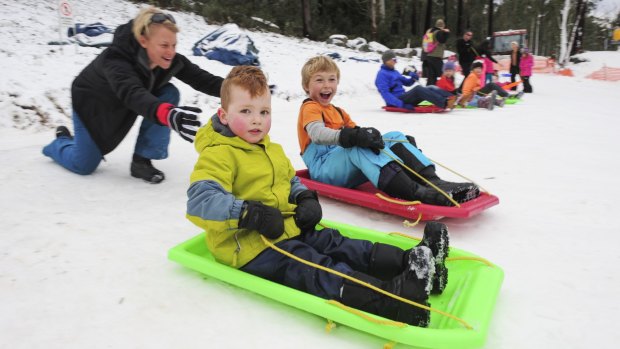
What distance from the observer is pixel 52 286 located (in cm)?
190

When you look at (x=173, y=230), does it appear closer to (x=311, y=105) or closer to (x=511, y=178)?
(x=311, y=105)

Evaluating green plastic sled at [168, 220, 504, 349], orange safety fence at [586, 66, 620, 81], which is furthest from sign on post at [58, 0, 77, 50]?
orange safety fence at [586, 66, 620, 81]

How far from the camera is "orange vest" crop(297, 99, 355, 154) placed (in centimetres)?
299

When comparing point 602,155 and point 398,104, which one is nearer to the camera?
point 602,155

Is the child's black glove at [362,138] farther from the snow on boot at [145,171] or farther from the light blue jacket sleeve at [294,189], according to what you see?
the snow on boot at [145,171]

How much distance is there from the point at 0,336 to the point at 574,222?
2934 mm

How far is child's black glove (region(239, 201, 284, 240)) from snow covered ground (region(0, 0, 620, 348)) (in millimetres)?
295

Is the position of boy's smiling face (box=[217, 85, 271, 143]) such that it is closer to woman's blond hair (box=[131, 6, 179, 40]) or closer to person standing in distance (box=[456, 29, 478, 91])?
woman's blond hair (box=[131, 6, 179, 40])

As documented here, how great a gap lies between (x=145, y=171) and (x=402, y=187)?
1.90m

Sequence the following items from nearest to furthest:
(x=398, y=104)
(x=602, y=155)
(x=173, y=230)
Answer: (x=173, y=230)
(x=602, y=155)
(x=398, y=104)

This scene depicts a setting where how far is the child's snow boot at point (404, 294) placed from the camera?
1554mm

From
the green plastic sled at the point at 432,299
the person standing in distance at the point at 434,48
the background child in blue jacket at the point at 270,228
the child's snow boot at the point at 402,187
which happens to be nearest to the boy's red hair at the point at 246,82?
the background child in blue jacket at the point at 270,228

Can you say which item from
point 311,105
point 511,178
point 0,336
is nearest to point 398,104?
point 511,178

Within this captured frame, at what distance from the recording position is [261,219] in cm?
174
